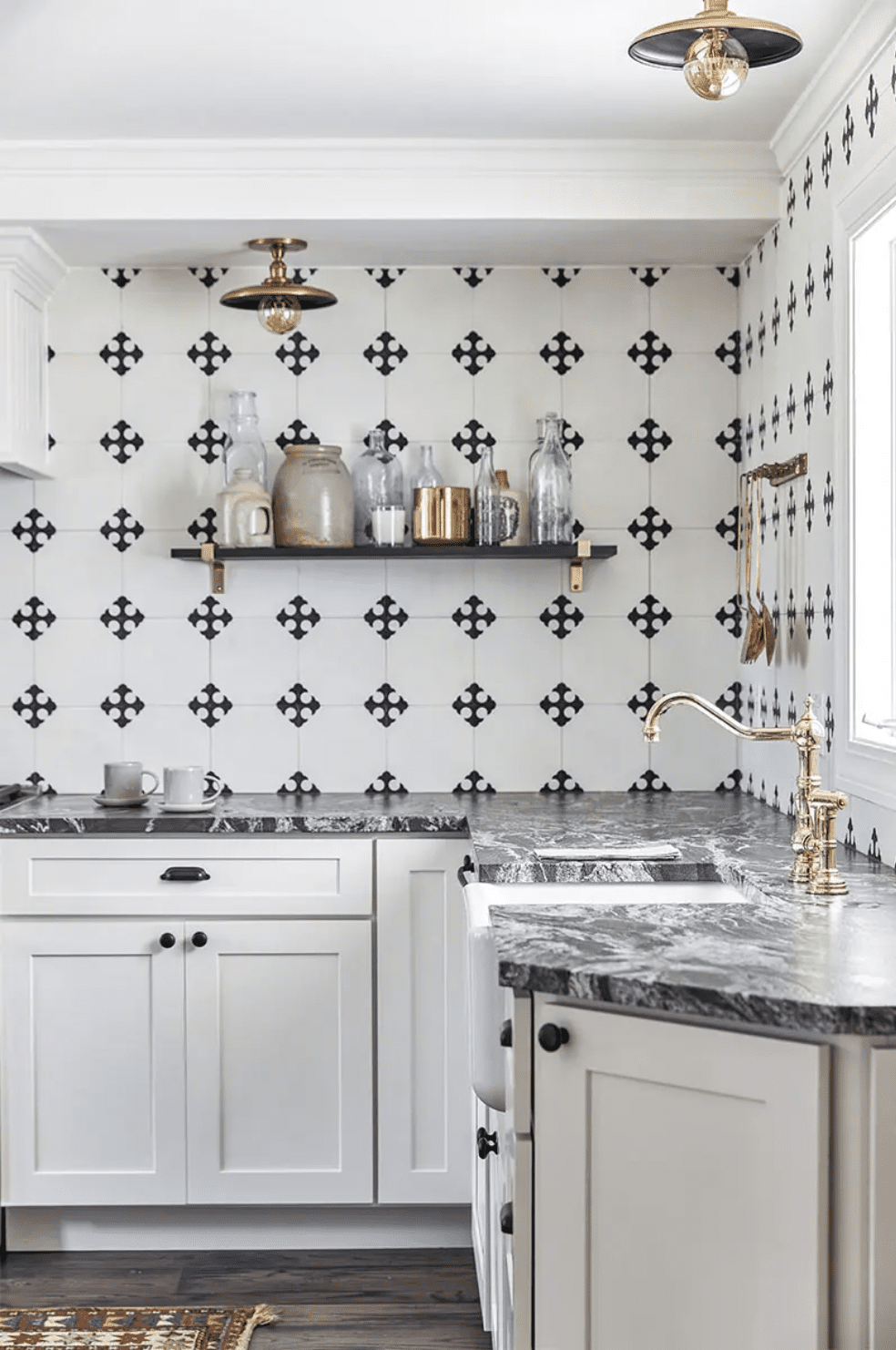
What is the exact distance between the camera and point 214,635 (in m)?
3.42

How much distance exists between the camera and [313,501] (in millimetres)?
3230

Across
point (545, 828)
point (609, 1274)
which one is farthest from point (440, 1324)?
point (609, 1274)

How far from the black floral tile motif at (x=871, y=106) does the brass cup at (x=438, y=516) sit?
1.21 metres

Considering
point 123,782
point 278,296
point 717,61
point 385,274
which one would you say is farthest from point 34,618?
point 717,61

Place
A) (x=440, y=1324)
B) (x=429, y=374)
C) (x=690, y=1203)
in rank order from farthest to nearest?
1. (x=429, y=374)
2. (x=440, y=1324)
3. (x=690, y=1203)

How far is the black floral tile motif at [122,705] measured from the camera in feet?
11.2

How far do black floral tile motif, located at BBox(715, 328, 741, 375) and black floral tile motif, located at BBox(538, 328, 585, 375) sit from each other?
0.35 meters

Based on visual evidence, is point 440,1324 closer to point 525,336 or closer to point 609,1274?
point 609,1274

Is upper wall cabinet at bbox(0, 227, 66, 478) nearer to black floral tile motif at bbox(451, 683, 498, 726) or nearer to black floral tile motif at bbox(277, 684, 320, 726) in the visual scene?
black floral tile motif at bbox(277, 684, 320, 726)

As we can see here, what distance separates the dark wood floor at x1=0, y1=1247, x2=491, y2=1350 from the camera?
259cm

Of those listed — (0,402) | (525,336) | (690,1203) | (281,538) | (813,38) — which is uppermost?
(813,38)

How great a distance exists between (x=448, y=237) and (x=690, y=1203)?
7.47ft

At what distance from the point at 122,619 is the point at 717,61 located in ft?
7.15

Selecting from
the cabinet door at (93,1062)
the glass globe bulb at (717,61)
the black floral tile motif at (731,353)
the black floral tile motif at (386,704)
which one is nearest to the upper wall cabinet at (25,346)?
the black floral tile motif at (386,704)
